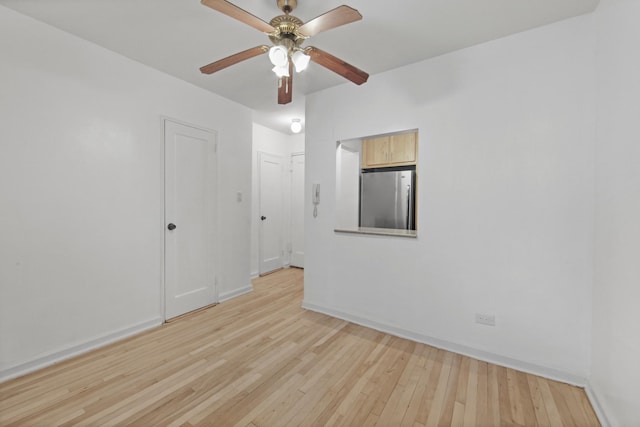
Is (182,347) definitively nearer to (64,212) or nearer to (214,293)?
(214,293)

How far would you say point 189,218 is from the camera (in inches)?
125

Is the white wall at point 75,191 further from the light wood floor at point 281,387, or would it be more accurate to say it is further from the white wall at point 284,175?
the white wall at point 284,175

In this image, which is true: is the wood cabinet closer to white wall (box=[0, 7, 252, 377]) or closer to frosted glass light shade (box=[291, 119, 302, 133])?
frosted glass light shade (box=[291, 119, 302, 133])

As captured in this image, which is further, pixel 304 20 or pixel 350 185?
pixel 350 185

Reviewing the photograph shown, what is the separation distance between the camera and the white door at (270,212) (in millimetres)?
4797

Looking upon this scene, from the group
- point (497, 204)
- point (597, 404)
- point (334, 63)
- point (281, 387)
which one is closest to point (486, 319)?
point (597, 404)

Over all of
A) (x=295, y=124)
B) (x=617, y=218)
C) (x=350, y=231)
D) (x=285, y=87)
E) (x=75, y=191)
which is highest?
(x=295, y=124)

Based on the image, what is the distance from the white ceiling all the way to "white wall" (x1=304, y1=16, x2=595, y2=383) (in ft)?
0.59

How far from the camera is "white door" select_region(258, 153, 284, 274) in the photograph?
480cm

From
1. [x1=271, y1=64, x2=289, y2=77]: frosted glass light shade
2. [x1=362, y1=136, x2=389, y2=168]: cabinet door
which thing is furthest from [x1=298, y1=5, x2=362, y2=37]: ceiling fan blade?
[x1=362, y1=136, x2=389, y2=168]: cabinet door

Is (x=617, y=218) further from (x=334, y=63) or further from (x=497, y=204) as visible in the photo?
(x=334, y=63)

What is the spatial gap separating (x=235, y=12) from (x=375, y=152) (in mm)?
3210

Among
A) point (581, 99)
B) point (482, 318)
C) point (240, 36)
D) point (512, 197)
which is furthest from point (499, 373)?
point (240, 36)

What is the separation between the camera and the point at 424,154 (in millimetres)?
2561
